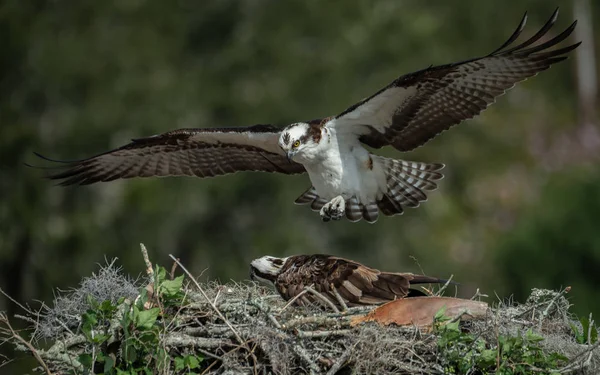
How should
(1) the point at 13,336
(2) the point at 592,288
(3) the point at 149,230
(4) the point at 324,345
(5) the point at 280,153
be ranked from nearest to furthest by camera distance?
(1) the point at 13,336
(4) the point at 324,345
(5) the point at 280,153
(2) the point at 592,288
(3) the point at 149,230

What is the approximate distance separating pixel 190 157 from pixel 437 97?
7.13ft

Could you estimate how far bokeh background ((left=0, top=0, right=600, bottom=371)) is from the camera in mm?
17328

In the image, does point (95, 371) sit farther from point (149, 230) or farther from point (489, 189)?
point (489, 189)

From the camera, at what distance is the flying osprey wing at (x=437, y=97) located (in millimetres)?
6945

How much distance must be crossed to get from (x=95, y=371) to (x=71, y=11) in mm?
15498

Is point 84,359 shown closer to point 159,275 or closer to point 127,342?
point 127,342

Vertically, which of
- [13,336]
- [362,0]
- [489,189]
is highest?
[362,0]

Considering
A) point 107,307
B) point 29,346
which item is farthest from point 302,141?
point 29,346

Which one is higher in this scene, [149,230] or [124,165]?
[124,165]

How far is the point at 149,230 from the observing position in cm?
1744

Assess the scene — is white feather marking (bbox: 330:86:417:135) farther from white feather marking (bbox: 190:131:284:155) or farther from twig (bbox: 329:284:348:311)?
twig (bbox: 329:284:348:311)

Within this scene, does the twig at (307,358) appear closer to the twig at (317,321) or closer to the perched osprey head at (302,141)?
the twig at (317,321)

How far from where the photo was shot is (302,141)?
24.3 ft

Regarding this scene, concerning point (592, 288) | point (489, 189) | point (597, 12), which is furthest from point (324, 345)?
point (597, 12)
